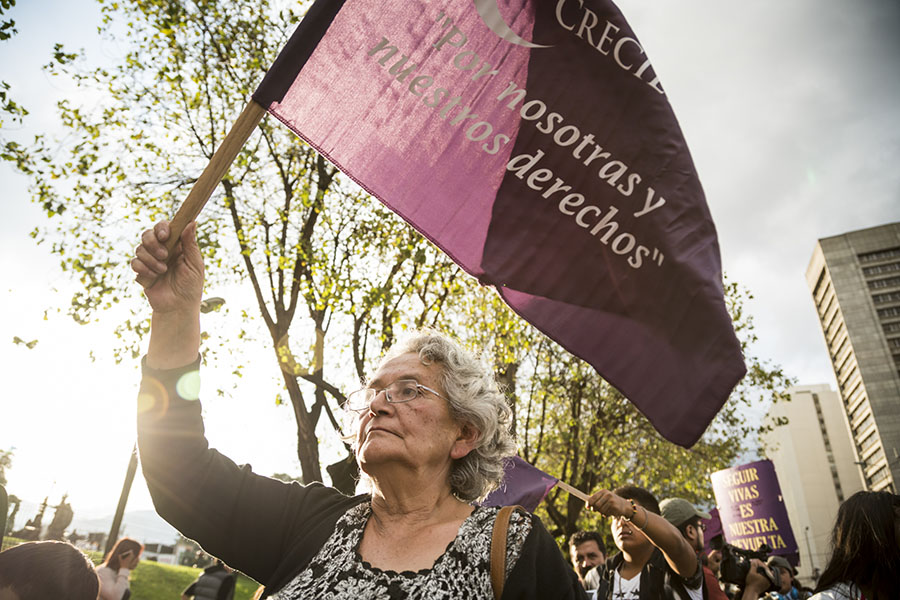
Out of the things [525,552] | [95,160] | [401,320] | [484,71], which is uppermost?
[95,160]

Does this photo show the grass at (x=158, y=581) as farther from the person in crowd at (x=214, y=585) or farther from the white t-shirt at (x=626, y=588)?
the white t-shirt at (x=626, y=588)

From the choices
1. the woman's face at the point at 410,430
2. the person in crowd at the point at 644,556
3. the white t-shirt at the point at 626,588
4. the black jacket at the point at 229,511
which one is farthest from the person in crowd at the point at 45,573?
the white t-shirt at the point at 626,588

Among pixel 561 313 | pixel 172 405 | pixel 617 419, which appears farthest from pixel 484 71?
pixel 617 419

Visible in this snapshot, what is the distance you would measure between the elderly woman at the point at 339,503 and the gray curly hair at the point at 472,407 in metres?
0.01

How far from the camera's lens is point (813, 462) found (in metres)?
105

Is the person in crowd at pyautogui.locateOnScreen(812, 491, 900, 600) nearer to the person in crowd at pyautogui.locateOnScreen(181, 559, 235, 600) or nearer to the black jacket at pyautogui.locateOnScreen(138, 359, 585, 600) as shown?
the black jacket at pyautogui.locateOnScreen(138, 359, 585, 600)

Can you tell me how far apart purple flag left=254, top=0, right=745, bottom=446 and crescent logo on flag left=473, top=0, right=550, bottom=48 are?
1 centimetres

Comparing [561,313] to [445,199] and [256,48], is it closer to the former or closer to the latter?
[445,199]

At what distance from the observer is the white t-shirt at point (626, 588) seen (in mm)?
4238

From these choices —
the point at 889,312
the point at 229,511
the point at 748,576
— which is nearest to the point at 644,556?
the point at 748,576

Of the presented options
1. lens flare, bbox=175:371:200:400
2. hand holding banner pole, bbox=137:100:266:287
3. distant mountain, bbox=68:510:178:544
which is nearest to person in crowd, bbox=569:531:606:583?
distant mountain, bbox=68:510:178:544

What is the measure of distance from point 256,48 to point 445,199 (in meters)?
9.53

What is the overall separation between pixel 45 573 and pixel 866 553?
3692 mm

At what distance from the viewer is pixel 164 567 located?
18.6 m
